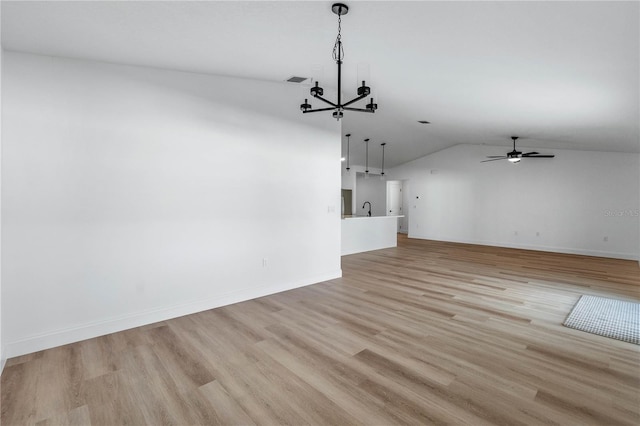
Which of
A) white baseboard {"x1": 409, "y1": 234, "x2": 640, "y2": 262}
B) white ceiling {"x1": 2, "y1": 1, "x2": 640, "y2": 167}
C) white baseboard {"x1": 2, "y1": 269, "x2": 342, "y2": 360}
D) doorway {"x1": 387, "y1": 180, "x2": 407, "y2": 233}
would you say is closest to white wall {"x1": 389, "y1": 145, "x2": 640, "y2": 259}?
white baseboard {"x1": 409, "y1": 234, "x2": 640, "y2": 262}

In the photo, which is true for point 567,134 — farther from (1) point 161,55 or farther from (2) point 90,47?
(2) point 90,47

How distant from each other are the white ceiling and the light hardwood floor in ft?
8.03

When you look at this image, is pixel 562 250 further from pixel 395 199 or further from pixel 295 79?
pixel 295 79

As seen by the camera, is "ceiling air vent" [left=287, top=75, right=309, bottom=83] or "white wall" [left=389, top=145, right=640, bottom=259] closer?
"ceiling air vent" [left=287, top=75, right=309, bottom=83]

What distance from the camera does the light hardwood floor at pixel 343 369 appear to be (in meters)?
1.92

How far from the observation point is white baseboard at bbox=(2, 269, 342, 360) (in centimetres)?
271

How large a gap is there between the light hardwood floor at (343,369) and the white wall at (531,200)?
16.2ft

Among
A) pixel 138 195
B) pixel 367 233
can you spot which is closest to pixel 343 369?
pixel 138 195

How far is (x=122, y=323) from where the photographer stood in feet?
10.3

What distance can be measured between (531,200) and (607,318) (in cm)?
588

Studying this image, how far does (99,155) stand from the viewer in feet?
9.91

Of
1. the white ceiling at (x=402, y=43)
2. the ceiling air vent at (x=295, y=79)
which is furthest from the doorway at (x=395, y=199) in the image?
the ceiling air vent at (x=295, y=79)

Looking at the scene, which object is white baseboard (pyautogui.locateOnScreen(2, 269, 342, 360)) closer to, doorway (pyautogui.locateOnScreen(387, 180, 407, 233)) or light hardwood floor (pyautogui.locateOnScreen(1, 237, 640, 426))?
light hardwood floor (pyautogui.locateOnScreen(1, 237, 640, 426))

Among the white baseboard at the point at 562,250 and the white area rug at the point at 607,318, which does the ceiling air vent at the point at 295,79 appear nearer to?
the white area rug at the point at 607,318
